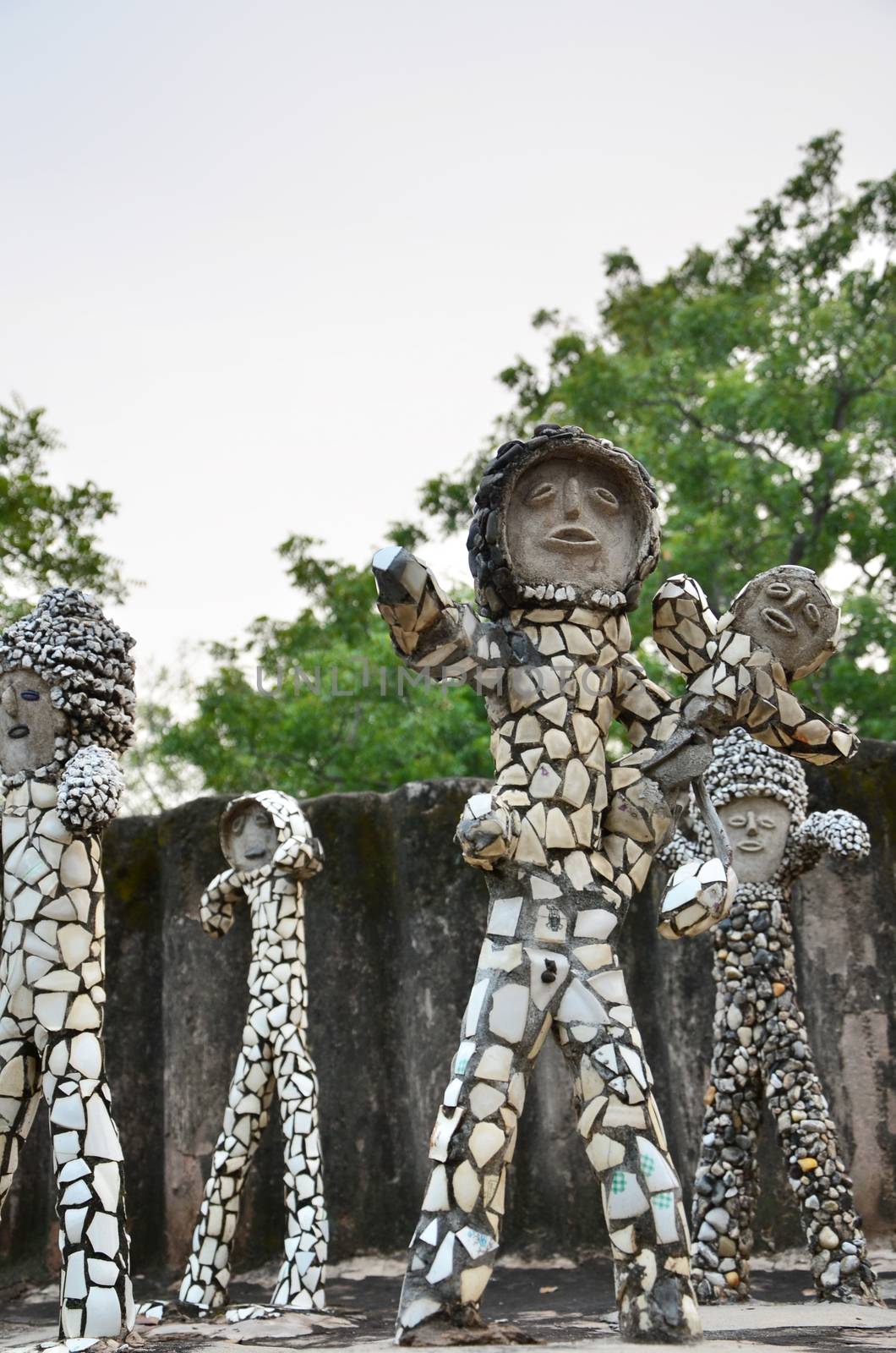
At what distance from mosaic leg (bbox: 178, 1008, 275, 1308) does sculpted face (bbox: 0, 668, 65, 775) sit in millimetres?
1992

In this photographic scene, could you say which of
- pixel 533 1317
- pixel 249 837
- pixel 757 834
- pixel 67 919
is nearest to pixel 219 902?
pixel 249 837

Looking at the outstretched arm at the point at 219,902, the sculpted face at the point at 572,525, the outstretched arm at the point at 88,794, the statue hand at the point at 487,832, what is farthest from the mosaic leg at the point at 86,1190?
the sculpted face at the point at 572,525

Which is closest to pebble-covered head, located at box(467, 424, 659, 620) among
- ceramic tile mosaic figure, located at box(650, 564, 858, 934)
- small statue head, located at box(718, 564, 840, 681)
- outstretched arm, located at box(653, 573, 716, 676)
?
outstretched arm, located at box(653, 573, 716, 676)

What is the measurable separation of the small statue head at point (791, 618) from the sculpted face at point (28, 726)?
2.38 metres

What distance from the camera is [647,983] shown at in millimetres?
7320

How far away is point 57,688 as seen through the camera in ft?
16.3

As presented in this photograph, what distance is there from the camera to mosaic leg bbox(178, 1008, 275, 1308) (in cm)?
594

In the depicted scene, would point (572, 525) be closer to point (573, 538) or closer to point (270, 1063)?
point (573, 538)

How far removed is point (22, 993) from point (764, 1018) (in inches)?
122

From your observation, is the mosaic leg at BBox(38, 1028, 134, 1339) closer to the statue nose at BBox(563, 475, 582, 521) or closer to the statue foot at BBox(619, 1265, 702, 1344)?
the statue foot at BBox(619, 1265, 702, 1344)

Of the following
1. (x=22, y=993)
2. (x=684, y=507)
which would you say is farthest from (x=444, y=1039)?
(x=684, y=507)

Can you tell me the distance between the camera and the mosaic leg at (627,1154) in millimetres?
3922

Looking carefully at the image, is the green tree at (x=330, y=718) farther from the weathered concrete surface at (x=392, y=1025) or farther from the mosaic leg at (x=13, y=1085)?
the mosaic leg at (x=13, y=1085)

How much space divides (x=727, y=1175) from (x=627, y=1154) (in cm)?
210
